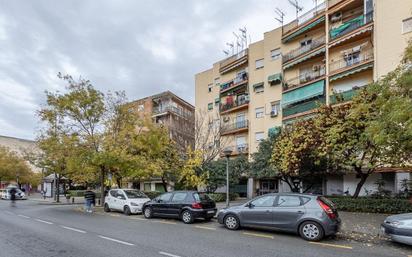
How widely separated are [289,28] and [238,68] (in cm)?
817

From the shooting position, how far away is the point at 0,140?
260 ft

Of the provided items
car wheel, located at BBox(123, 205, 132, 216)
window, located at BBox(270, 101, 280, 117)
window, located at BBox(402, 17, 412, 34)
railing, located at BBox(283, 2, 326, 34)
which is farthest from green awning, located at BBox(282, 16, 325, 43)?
car wheel, located at BBox(123, 205, 132, 216)

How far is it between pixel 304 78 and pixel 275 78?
3.22m

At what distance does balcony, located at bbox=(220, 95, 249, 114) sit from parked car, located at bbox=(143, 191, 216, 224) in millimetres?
22510

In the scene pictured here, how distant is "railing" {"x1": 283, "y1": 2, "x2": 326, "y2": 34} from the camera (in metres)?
30.3

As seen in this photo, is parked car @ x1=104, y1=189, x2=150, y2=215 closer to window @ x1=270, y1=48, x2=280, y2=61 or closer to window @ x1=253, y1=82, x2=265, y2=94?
window @ x1=253, y1=82, x2=265, y2=94

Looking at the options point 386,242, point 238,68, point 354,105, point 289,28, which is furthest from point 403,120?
point 238,68

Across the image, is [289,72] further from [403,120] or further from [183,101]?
[183,101]

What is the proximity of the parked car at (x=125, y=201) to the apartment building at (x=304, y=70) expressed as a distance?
1197 cm

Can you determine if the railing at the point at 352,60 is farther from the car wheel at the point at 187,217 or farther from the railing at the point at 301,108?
the car wheel at the point at 187,217

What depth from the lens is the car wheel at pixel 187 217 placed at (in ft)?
44.9

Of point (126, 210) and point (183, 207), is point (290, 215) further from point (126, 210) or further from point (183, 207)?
point (126, 210)

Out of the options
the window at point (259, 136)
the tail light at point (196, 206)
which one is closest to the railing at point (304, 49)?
the window at point (259, 136)

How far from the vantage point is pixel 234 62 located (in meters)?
38.5
